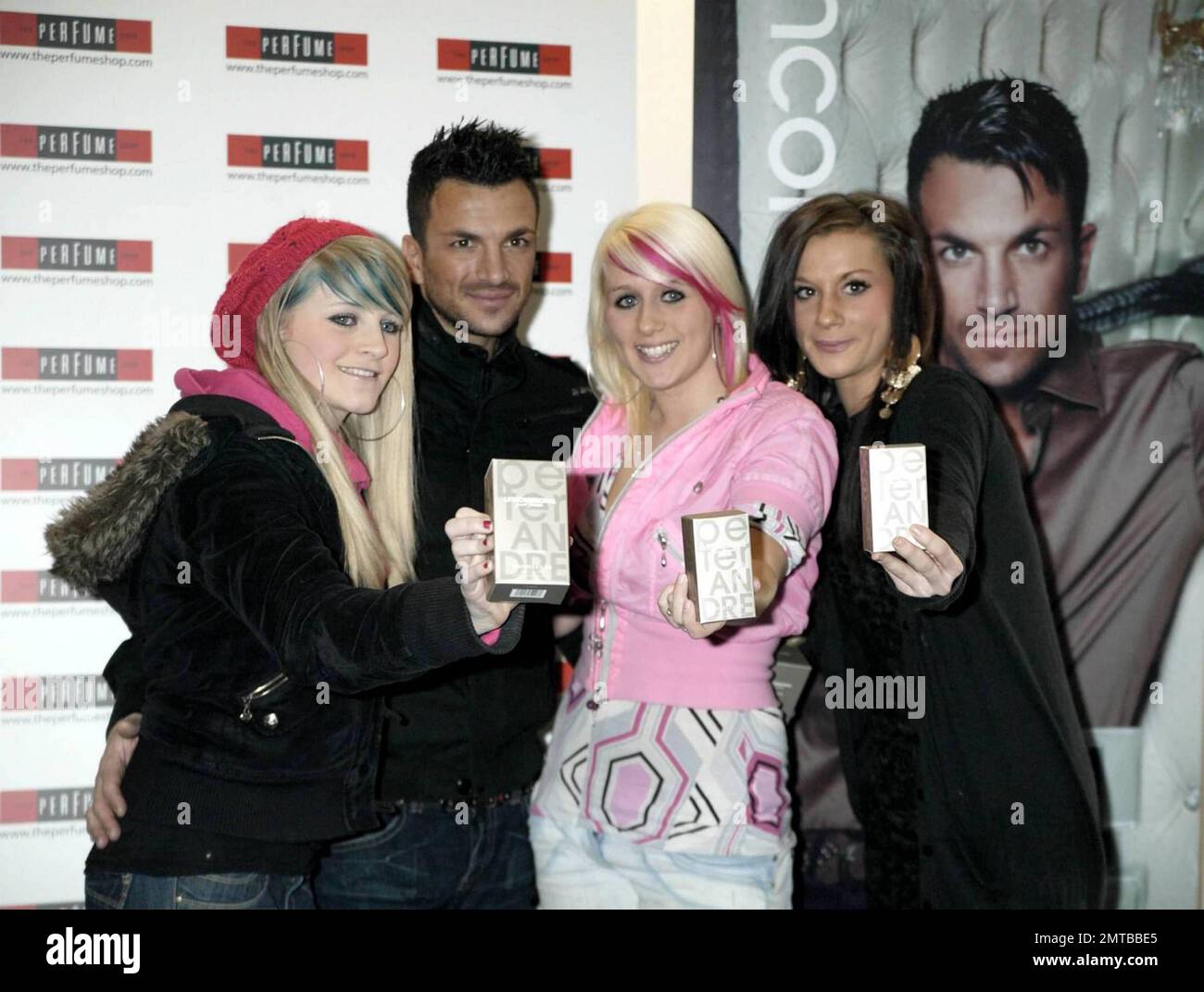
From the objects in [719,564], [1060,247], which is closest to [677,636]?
[719,564]

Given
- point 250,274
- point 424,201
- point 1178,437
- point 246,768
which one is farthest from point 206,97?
point 1178,437

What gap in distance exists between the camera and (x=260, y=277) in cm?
179

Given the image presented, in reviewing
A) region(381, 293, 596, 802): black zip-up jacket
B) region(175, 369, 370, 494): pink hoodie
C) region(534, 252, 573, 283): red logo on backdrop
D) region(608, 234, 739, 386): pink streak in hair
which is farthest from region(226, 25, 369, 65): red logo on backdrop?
region(175, 369, 370, 494): pink hoodie

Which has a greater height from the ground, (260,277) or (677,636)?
(260,277)

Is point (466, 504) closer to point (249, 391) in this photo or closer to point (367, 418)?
point (367, 418)

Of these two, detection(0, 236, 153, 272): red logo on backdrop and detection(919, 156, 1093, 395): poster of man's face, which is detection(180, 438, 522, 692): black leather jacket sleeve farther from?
detection(919, 156, 1093, 395): poster of man's face

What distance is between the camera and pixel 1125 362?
2703 mm

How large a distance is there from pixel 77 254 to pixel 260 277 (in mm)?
933

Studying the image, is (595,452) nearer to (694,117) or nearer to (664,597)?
(664,597)

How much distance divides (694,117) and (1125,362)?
117 centimetres

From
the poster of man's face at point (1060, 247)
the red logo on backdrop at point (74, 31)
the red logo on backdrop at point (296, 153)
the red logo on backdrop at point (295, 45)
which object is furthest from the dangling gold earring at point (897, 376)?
the red logo on backdrop at point (74, 31)

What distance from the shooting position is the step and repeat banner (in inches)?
97.0

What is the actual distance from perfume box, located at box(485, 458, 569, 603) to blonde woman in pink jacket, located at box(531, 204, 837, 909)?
457 mm

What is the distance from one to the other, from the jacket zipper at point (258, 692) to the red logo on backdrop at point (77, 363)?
1.15 metres
